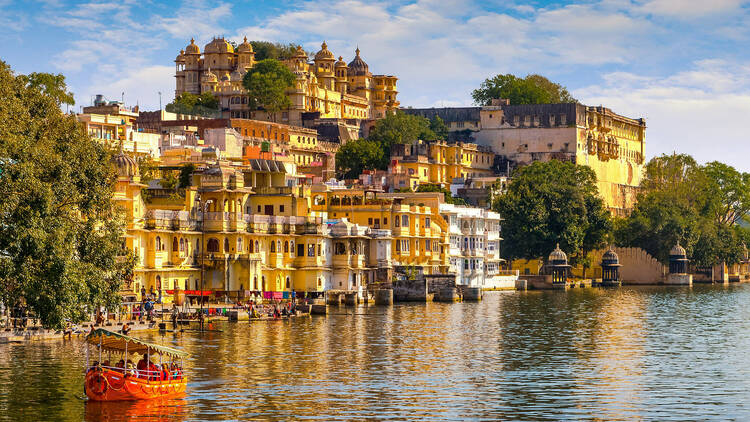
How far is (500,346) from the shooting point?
68875mm

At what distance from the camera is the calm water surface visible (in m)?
44.8

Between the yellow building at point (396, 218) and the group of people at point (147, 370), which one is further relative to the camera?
the yellow building at point (396, 218)

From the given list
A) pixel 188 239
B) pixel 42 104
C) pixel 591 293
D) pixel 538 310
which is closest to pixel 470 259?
pixel 591 293

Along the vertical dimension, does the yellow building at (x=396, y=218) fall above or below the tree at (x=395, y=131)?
below

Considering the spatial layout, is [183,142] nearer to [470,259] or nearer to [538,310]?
[470,259]

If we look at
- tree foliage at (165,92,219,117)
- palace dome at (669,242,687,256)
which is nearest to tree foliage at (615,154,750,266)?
palace dome at (669,242,687,256)

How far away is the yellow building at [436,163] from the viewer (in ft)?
532

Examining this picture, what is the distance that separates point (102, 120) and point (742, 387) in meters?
84.4

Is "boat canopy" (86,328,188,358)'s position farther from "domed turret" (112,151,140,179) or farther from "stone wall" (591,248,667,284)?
"stone wall" (591,248,667,284)

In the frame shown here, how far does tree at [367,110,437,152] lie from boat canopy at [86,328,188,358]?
128 meters

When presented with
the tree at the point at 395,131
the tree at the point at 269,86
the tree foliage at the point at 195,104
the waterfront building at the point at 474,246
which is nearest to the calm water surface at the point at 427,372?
the waterfront building at the point at 474,246

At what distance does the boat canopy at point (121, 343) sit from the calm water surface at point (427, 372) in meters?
1.78

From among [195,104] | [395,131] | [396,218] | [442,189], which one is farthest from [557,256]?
[195,104]

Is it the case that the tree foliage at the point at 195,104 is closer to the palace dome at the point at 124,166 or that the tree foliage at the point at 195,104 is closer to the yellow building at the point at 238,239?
the yellow building at the point at 238,239
